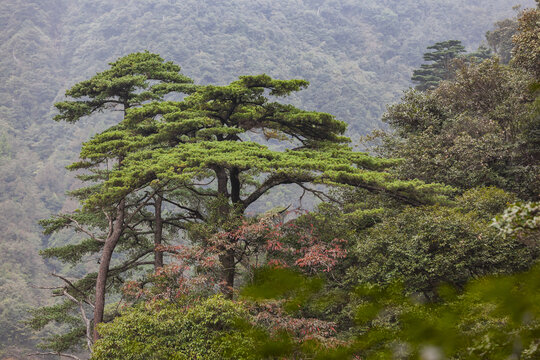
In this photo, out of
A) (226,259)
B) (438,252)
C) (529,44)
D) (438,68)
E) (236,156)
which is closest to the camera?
(438,252)

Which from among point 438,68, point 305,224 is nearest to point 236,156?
point 305,224

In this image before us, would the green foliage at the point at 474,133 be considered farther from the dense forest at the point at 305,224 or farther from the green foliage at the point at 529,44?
the green foliage at the point at 529,44

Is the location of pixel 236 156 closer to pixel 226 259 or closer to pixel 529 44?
pixel 226 259

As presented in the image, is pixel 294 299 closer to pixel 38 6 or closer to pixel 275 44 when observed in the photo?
pixel 275 44

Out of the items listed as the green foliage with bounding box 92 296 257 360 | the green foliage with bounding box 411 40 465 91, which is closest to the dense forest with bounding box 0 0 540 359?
the green foliage with bounding box 92 296 257 360

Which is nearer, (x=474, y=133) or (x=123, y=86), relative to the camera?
(x=123, y=86)

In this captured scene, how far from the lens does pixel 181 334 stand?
20.9 ft

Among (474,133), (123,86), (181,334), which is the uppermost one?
(123,86)

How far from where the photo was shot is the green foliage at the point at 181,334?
20.1ft

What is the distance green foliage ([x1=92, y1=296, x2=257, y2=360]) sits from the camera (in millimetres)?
6141

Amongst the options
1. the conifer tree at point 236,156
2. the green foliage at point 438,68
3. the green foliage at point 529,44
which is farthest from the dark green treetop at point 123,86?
the green foliage at point 438,68

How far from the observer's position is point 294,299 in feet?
18.2

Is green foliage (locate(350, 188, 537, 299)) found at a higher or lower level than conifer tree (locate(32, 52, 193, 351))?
lower

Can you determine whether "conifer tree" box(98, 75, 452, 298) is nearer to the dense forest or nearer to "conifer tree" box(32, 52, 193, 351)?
the dense forest
